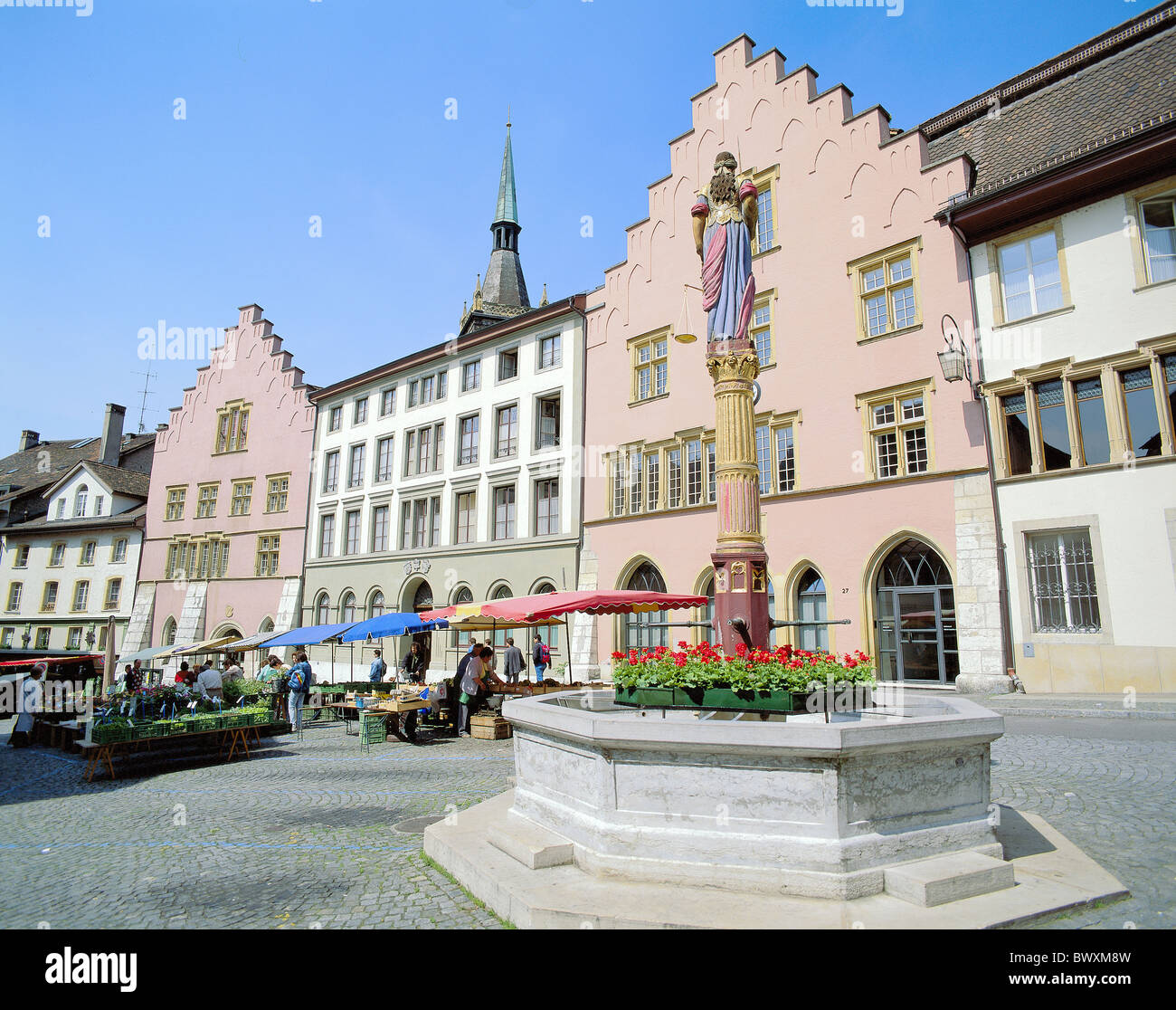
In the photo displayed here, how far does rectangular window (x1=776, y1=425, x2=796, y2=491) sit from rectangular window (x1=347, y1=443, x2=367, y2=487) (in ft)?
72.2

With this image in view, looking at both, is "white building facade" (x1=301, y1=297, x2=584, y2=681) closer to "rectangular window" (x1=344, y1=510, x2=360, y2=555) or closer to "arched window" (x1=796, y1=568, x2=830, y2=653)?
"rectangular window" (x1=344, y1=510, x2=360, y2=555)

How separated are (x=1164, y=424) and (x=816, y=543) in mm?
7872

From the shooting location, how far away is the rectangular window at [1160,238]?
15.4 meters

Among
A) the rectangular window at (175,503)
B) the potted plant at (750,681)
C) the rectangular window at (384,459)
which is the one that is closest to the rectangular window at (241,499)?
the rectangular window at (175,503)

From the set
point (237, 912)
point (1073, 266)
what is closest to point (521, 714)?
point (237, 912)

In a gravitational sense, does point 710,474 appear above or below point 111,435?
below

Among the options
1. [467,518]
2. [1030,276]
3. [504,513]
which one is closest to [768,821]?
[1030,276]

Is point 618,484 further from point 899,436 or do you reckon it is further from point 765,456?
point 899,436

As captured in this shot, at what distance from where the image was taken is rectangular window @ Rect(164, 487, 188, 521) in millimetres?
42062

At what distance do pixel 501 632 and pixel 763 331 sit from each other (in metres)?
14.6

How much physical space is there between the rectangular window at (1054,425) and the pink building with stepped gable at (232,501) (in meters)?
32.1

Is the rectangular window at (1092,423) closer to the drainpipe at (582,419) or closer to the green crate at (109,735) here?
the drainpipe at (582,419)

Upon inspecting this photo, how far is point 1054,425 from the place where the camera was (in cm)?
1667
